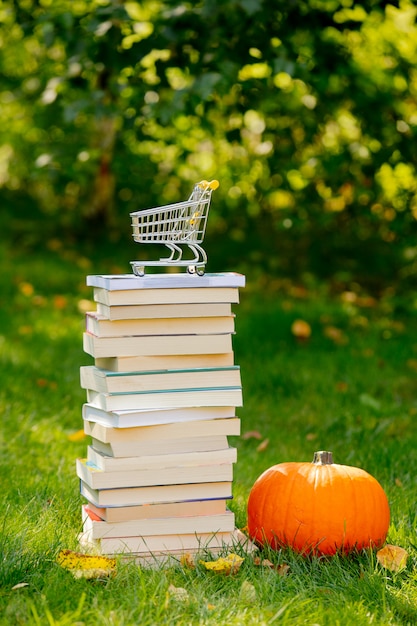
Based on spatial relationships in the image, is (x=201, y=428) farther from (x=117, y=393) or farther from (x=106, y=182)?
(x=106, y=182)

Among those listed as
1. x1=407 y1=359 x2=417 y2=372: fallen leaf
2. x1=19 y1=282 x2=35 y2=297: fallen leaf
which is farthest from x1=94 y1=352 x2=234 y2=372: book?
x1=19 y1=282 x2=35 y2=297: fallen leaf

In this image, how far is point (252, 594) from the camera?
2.44 metres

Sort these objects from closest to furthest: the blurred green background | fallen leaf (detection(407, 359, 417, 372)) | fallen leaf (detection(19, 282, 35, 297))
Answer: the blurred green background, fallen leaf (detection(407, 359, 417, 372)), fallen leaf (detection(19, 282, 35, 297))

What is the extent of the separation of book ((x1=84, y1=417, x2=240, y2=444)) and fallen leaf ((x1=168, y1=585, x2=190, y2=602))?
49 cm

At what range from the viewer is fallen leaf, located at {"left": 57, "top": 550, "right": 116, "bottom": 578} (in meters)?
2.46

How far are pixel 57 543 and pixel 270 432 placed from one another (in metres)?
1.90

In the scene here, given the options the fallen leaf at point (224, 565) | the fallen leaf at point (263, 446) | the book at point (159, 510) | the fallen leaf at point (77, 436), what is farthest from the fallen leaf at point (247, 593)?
the fallen leaf at point (77, 436)

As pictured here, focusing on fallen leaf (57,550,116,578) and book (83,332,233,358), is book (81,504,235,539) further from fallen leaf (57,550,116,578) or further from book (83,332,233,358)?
book (83,332,233,358)

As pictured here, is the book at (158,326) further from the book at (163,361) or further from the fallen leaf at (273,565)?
the fallen leaf at (273,565)

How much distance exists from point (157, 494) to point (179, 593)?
1.31 feet

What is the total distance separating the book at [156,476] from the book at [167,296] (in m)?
0.53

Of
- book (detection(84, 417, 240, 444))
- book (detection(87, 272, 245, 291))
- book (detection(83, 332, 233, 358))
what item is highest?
book (detection(87, 272, 245, 291))

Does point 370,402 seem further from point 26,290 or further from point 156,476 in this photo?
point 26,290

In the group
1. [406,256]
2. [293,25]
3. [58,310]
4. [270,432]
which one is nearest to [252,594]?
[270,432]
